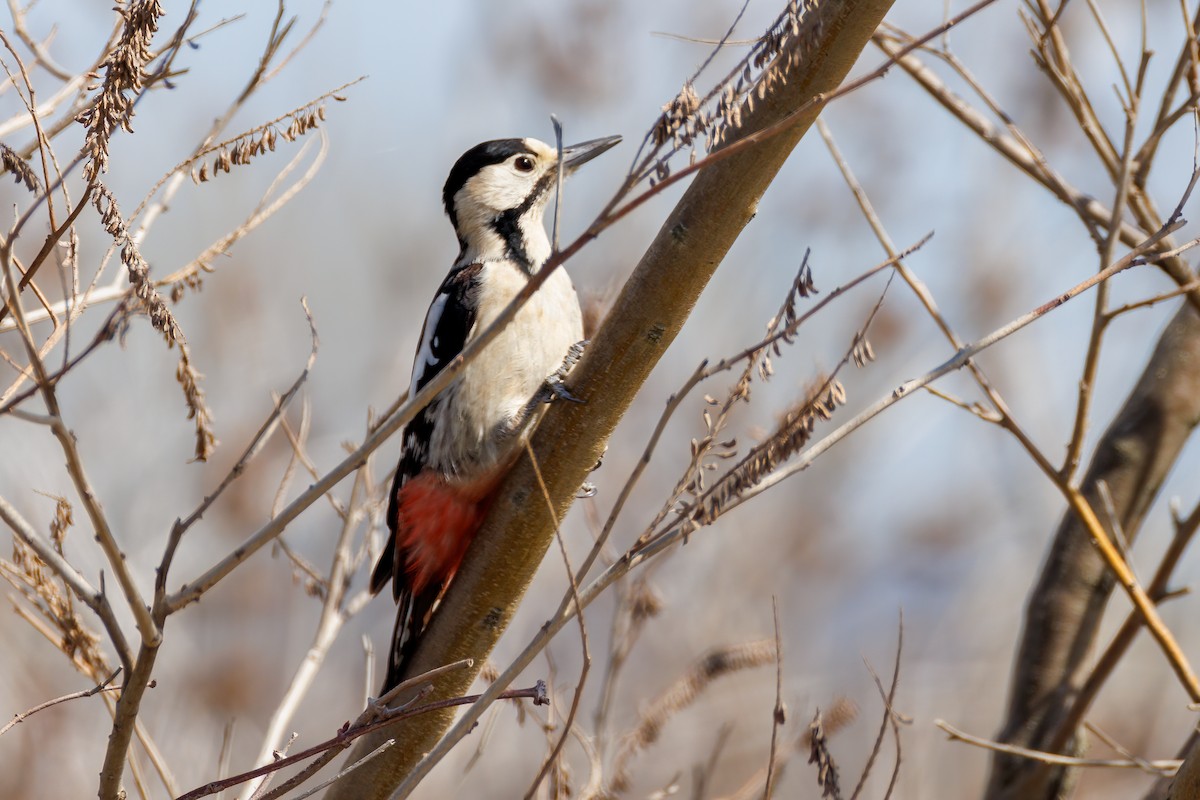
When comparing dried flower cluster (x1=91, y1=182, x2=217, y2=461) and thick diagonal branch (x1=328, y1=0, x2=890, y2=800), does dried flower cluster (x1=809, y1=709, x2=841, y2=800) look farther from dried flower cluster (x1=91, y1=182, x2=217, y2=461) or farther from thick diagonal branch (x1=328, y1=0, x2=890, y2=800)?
dried flower cluster (x1=91, y1=182, x2=217, y2=461)

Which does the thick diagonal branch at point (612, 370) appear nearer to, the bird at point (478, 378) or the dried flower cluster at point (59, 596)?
the bird at point (478, 378)

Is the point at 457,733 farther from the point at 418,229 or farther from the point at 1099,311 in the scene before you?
the point at 418,229

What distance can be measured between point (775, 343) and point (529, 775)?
5705mm

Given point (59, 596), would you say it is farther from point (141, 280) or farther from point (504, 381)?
point (504, 381)

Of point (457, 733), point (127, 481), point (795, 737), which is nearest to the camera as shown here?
point (457, 733)

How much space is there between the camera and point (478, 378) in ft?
11.2

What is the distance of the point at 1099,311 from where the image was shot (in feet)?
7.97

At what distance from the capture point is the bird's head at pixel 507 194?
391cm

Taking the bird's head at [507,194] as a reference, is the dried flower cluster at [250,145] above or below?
below

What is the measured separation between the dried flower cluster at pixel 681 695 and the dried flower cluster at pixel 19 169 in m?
1.85

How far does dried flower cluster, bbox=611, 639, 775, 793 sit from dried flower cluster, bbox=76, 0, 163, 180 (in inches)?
74.5

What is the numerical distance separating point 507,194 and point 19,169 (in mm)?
2360

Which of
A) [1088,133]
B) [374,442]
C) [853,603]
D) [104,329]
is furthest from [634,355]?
[853,603]

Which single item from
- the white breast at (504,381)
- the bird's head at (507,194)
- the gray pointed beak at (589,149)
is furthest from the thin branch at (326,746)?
the gray pointed beak at (589,149)
